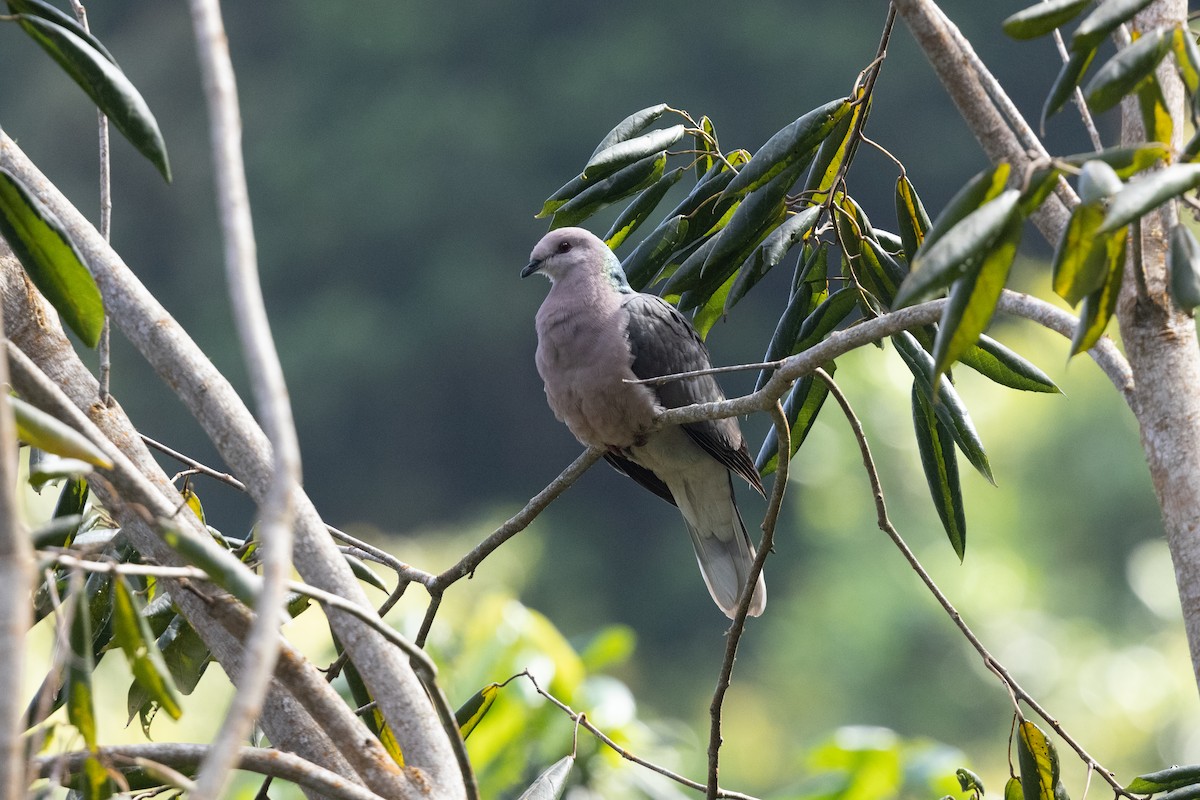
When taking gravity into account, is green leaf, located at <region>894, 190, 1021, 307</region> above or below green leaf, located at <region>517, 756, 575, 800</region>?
above

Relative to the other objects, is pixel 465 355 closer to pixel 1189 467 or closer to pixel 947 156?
pixel 947 156

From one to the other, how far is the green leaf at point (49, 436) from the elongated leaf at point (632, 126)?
3.20 ft

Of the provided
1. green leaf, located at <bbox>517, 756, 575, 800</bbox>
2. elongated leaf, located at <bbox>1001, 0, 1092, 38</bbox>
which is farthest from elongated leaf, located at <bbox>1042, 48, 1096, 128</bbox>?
green leaf, located at <bbox>517, 756, 575, 800</bbox>

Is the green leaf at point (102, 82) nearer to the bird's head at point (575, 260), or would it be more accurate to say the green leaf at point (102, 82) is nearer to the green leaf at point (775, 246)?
the green leaf at point (775, 246)

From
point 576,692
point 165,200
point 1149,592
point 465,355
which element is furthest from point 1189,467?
point 165,200

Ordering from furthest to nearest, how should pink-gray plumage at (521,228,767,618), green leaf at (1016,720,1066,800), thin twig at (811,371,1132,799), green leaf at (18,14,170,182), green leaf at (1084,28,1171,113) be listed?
pink-gray plumage at (521,228,767,618) < green leaf at (1016,720,1066,800) < thin twig at (811,371,1132,799) < green leaf at (18,14,170,182) < green leaf at (1084,28,1171,113)

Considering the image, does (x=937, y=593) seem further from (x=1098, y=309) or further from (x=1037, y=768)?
(x=1098, y=309)

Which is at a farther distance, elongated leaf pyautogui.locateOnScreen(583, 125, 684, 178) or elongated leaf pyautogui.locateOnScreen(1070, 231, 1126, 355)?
elongated leaf pyautogui.locateOnScreen(583, 125, 684, 178)

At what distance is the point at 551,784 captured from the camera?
5.29 feet

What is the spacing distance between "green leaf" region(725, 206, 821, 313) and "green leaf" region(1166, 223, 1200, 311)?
611mm

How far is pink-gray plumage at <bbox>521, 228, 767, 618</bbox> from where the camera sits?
2596 mm

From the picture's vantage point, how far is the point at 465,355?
62.2 feet

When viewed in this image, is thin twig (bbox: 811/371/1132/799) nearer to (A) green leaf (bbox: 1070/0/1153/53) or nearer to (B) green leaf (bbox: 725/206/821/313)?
(B) green leaf (bbox: 725/206/821/313)

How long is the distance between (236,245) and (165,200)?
69.8 feet
